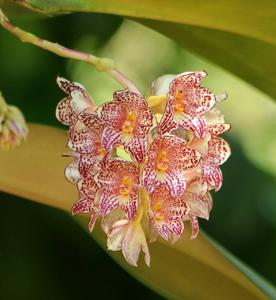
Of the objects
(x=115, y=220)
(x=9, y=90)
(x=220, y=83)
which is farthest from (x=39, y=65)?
(x=115, y=220)

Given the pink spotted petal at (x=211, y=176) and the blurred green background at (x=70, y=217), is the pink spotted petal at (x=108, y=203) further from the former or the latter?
the blurred green background at (x=70, y=217)

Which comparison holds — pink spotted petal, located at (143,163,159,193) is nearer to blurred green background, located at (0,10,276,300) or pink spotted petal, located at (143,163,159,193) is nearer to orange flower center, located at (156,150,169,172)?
orange flower center, located at (156,150,169,172)

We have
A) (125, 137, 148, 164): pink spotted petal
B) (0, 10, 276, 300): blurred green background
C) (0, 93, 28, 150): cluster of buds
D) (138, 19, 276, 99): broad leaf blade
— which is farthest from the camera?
(0, 10, 276, 300): blurred green background

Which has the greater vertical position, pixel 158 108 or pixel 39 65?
pixel 158 108

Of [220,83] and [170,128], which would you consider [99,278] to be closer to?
[220,83]

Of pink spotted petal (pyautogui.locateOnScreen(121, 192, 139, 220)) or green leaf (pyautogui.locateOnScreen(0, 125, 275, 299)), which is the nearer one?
pink spotted petal (pyautogui.locateOnScreen(121, 192, 139, 220))

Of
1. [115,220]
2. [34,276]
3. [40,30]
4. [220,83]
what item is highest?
[115,220]

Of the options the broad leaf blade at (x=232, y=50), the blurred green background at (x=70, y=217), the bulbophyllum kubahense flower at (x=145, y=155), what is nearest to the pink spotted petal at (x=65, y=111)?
the bulbophyllum kubahense flower at (x=145, y=155)

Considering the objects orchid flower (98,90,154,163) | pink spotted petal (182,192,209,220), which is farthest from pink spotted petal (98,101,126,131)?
pink spotted petal (182,192,209,220)
